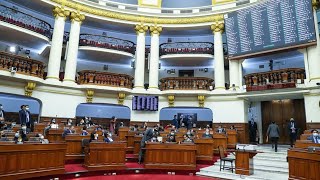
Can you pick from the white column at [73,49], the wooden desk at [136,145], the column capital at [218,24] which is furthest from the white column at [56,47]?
the column capital at [218,24]

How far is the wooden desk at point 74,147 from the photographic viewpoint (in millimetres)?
8227

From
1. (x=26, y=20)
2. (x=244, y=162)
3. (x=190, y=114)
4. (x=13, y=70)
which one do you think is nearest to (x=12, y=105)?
(x=13, y=70)

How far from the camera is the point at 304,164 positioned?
18.6ft

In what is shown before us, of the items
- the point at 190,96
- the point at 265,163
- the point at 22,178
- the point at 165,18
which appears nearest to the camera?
the point at 22,178

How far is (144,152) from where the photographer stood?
8.57 metres

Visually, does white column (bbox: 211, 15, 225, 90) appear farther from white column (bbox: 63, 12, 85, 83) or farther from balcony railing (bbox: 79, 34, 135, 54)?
white column (bbox: 63, 12, 85, 83)

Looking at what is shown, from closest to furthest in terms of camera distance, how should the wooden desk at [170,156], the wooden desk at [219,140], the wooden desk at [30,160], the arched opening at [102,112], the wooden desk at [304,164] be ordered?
the wooden desk at [304,164] < the wooden desk at [30,160] < the wooden desk at [170,156] < the wooden desk at [219,140] < the arched opening at [102,112]

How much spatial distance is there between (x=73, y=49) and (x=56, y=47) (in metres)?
1.05

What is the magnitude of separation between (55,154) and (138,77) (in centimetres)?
964

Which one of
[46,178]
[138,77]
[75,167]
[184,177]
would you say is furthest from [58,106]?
[184,177]

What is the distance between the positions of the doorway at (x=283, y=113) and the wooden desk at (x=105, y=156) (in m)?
10.3

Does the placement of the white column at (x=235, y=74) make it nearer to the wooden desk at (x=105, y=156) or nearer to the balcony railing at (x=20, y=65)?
the wooden desk at (x=105, y=156)

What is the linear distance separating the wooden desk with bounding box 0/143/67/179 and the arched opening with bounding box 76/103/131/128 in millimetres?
9169

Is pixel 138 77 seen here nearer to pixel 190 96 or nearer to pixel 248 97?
pixel 190 96
